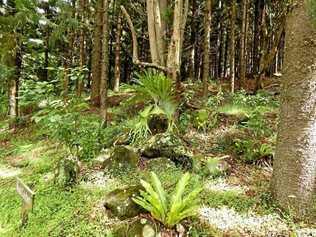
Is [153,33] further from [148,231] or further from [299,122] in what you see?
[148,231]

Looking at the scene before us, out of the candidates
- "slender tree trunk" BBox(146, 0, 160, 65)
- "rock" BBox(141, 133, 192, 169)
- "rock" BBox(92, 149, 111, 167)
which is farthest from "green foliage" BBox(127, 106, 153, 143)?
"slender tree trunk" BBox(146, 0, 160, 65)

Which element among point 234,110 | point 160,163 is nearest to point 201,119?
point 160,163

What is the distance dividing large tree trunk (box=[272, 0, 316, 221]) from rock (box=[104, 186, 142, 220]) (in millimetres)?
1873

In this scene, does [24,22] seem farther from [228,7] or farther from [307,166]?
[228,7]

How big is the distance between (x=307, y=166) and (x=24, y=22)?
8.42 meters

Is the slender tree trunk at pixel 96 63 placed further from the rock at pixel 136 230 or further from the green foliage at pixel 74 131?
the rock at pixel 136 230

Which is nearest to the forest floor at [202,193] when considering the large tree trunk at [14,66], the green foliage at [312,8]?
the green foliage at [312,8]

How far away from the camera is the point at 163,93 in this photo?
6.61m

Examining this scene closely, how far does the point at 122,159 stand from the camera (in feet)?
19.1

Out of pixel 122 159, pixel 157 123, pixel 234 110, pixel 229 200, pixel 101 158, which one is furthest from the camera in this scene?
pixel 234 110

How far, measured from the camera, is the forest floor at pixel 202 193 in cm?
420

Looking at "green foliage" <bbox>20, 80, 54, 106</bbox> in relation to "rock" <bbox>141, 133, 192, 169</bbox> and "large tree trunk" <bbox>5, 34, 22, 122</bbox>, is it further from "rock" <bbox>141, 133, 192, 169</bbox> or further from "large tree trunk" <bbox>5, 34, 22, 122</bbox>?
"large tree trunk" <bbox>5, 34, 22, 122</bbox>

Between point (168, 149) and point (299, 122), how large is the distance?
247 centimetres

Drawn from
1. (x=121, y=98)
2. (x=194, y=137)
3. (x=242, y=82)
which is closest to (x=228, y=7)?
(x=242, y=82)
